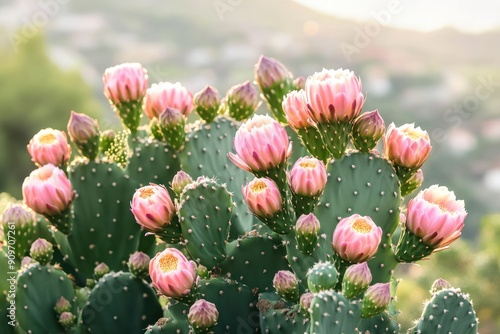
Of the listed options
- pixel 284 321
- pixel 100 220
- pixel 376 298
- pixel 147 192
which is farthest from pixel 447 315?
pixel 100 220

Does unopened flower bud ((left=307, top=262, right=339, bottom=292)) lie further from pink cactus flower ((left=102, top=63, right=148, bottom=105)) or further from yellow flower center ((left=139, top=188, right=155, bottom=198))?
pink cactus flower ((left=102, top=63, right=148, bottom=105))

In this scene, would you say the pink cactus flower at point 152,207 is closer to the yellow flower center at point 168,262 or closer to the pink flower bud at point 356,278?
the yellow flower center at point 168,262

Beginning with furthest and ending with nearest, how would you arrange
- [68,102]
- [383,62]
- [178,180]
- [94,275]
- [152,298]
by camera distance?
[383,62] < [68,102] < [94,275] < [152,298] < [178,180]

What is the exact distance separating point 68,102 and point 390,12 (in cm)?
891

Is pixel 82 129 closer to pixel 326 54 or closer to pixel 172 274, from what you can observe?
pixel 172 274

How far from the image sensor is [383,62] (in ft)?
107

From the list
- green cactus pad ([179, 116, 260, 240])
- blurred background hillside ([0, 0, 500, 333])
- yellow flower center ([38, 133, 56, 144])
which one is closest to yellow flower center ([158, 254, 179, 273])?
green cactus pad ([179, 116, 260, 240])

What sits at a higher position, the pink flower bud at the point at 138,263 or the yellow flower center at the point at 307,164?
the yellow flower center at the point at 307,164

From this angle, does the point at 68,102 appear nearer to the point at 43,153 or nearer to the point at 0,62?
the point at 0,62

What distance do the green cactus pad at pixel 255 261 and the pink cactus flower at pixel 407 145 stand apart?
34 cm

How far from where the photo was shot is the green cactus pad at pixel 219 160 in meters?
1.75

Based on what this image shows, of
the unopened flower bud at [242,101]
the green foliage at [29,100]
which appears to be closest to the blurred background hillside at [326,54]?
the green foliage at [29,100]

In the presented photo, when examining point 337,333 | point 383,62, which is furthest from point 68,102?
point 383,62

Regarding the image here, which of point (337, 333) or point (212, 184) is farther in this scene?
point (212, 184)
